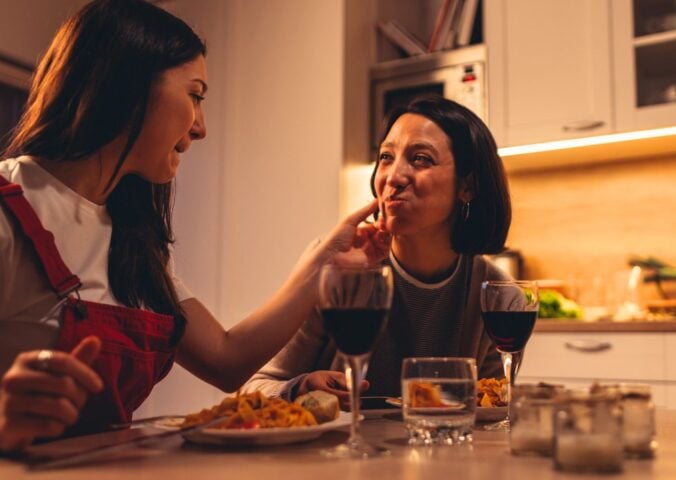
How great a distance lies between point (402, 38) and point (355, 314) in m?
Answer: 2.64

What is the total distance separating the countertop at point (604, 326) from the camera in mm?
2393

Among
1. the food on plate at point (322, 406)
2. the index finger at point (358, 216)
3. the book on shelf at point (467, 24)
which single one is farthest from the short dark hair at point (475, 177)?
the book on shelf at point (467, 24)

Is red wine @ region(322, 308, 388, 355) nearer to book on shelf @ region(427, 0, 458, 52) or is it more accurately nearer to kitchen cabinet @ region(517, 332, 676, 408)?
kitchen cabinet @ region(517, 332, 676, 408)

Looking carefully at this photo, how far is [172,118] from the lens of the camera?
1257 millimetres

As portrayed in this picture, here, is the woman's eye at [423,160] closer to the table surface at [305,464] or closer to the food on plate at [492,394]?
the food on plate at [492,394]

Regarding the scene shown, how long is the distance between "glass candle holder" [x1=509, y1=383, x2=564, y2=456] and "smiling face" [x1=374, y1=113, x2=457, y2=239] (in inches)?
36.9

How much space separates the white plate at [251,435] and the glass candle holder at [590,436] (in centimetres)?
26

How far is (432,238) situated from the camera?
176 cm

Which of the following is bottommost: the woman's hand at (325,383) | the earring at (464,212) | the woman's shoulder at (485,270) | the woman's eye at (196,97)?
the woman's hand at (325,383)

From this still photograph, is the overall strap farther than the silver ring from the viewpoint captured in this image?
Yes

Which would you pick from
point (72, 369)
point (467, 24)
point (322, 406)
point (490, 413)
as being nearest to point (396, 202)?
point (490, 413)

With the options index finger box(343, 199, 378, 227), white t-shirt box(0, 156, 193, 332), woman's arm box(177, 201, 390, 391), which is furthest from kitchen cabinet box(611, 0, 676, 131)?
white t-shirt box(0, 156, 193, 332)

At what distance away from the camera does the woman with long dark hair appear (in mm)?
1052

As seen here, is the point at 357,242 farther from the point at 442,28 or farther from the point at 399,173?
the point at 442,28
